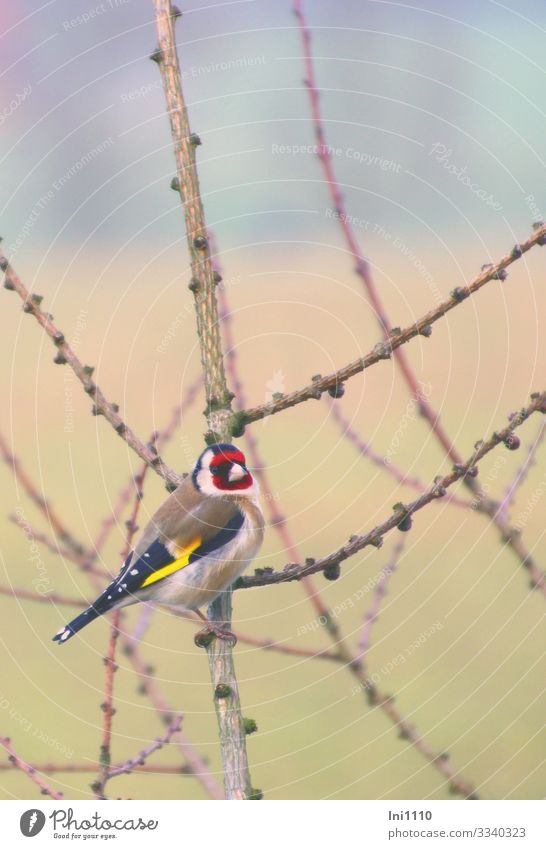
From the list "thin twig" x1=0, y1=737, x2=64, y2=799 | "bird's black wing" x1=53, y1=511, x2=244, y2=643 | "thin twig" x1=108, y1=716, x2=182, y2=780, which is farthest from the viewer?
"bird's black wing" x1=53, y1=511, x2=244, y2=643

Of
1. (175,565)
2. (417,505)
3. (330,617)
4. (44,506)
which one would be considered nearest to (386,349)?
(417,505)

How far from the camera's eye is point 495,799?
188 cm

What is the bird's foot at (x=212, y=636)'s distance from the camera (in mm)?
1602

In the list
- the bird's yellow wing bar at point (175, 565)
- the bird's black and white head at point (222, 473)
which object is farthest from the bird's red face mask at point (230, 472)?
the bird's yellow wing bar at point (175, 565)

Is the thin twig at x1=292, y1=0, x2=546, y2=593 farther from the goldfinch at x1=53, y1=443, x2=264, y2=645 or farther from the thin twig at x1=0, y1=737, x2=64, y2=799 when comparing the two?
the thin twig at x1=0, y1=737, x2=64, y2=799

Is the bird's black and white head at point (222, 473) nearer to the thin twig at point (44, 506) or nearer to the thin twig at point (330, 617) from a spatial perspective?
the thin twig at point (330, 617)

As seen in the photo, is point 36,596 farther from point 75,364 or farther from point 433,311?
point 433,311

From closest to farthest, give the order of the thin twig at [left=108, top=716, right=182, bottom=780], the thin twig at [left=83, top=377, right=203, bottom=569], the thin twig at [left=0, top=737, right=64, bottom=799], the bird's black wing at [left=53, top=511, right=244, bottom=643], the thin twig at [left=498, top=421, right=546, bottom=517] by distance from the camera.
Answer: the thin twig at [left=0, top=737, right=64, bottom=799], the thin twig at [left=108, top=716, right=182, bottom=780], the thin twig at [left=498, top=421, right=546, bottom=517], the thin twig at [left=83, top=377, right=203, bottom=569], the bird's black wing at [left=53, top=511, right=244, bottom=643]

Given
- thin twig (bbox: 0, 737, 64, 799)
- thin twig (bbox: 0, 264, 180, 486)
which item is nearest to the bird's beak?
thin twig (bbox: 0, 264, 180, 486)

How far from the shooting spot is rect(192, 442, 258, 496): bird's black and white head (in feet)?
5.91

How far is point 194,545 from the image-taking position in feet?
6.55
